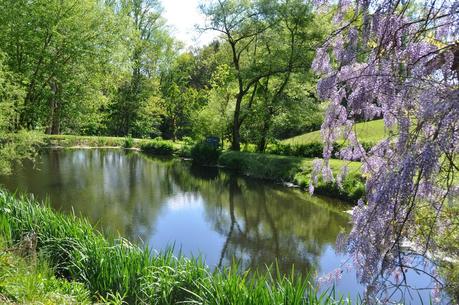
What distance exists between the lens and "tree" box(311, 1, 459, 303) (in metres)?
2.04

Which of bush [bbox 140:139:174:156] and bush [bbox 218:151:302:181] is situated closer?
bush [bbox 218:151:302:181]

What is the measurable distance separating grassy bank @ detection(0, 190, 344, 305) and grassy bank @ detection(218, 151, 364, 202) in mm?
8139

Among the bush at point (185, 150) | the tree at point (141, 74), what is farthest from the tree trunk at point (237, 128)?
the tree at point (141, 74)

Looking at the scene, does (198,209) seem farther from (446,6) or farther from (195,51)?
(195,51)

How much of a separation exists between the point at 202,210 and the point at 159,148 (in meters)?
14.9

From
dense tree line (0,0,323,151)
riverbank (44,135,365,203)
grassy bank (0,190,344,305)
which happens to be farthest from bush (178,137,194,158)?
grassy bank (0,190,344,305)

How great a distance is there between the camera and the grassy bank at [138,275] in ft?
12.3

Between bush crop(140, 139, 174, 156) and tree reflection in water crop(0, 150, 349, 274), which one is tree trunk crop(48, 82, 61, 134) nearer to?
tree reflection in water crop(0, 150, 349, 274)

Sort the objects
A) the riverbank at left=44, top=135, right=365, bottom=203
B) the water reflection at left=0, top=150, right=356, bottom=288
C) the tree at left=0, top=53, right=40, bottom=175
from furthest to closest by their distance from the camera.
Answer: the riverbank at left=44, top=135, right=365, bottom=203 → the tree at left=0, top=53, right=40, bottom=175 → the water reflection at left=0, top=150, right=356, bottom=288

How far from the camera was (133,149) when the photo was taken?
94.0 ft

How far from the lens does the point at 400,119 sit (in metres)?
2.39

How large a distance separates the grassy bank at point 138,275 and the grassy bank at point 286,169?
26.7ft

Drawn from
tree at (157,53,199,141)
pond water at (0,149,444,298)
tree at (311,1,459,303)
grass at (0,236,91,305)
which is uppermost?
tree at (157,53,199,141)

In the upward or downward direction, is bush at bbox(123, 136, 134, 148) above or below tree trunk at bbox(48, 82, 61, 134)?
below
